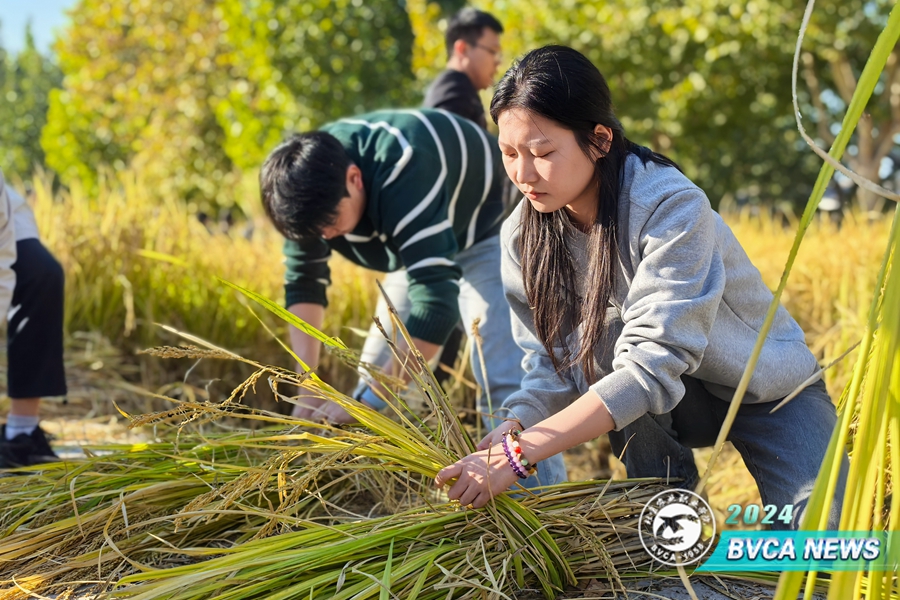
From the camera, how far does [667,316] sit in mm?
1364

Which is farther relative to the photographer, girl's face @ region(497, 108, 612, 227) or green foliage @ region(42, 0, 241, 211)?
green foliage @ region(42, 0, 241, 211)

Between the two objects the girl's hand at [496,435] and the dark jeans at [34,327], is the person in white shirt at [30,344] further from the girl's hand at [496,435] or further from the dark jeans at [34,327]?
the girl's hand at [496,435]

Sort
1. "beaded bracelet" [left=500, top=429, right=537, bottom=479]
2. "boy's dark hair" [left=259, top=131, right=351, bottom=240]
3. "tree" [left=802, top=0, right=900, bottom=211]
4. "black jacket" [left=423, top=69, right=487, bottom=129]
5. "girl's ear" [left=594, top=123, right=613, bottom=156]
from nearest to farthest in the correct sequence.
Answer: "beaded bracelet" [left=500, top=429, right=537, bottom=479]
"girl's ear" [left=594, top=123, right=613, bottom=156]
"boy's dark hair" [left=259, top=131, right=351, bottom=240]
"black jacket" [left=423, top=69, right=487, bottom=129]
"tree" [left=802, top=0, right=900, bottom=211]

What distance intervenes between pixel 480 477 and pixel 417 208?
1.06 m

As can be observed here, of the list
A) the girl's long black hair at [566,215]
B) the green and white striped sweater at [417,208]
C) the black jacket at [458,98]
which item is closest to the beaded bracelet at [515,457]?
the girl's long black hair at [566,215]

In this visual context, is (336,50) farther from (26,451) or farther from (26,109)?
(26,109)

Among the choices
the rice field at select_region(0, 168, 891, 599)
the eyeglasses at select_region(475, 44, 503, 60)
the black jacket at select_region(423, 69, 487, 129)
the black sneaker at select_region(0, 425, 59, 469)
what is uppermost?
the eyeglasses at select_region(475, 44, 503, 60)

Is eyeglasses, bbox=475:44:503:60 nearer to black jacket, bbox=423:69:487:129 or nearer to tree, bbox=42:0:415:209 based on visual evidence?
black jacket, bbox=423:69:487:129

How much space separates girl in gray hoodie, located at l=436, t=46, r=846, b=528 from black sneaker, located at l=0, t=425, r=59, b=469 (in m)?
1.51

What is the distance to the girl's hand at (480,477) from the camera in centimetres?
133

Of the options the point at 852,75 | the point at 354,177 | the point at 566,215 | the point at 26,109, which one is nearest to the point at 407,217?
the point at 354,177

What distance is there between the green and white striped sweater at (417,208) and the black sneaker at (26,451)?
84 centimetres

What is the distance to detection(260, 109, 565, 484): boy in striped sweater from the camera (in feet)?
6.84

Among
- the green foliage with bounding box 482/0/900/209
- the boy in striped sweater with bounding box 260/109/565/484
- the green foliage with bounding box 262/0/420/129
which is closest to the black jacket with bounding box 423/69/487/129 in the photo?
the boy in striped sweater with bounding box 260/109/565/484
